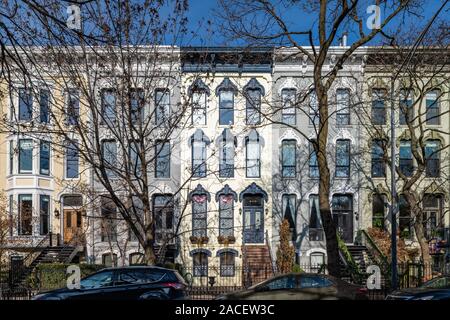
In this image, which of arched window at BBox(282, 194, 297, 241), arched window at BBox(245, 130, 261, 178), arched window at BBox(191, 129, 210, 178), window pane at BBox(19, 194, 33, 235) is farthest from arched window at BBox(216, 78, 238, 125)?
window pane at BBox(19, 194, 33, 235)

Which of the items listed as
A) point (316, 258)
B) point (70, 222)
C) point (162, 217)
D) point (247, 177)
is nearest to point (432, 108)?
point (316, 258)

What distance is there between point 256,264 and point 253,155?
6.51m

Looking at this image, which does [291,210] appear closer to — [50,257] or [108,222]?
[108,222]

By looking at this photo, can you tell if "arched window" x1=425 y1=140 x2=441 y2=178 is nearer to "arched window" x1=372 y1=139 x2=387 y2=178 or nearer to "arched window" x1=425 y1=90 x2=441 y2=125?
"arched window" x1=425 y1=90 x2=441 y2=125

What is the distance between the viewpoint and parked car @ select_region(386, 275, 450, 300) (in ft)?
42.9

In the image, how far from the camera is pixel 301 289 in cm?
1349

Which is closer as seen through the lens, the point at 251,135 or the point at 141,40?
the point at 141,40

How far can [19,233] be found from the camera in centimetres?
2938

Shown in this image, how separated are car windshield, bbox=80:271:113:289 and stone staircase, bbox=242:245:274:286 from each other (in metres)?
11.8
